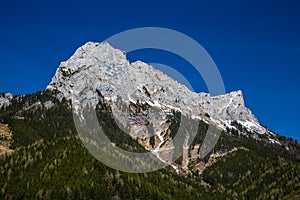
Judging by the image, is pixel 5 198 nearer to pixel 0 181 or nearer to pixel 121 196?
pixel 0 181

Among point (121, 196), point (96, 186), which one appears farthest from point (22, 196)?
point (121, 196)

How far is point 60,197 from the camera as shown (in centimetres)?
18012

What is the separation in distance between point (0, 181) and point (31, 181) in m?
19.3

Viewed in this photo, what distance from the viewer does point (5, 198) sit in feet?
605

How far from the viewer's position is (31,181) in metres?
194

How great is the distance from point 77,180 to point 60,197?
16.9 meters

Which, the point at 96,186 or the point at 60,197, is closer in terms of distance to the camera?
the point at 60,197

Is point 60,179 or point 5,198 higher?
point 60,179

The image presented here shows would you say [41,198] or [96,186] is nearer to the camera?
[41,198]

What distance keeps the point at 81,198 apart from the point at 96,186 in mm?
12526

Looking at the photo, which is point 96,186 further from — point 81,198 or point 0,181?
point 0,181

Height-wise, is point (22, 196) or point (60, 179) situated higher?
point (60, 179)

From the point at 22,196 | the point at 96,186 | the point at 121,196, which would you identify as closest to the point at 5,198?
the point at 22,196

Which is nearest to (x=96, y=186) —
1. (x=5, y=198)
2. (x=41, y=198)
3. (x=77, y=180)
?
(x=77, y=180)
